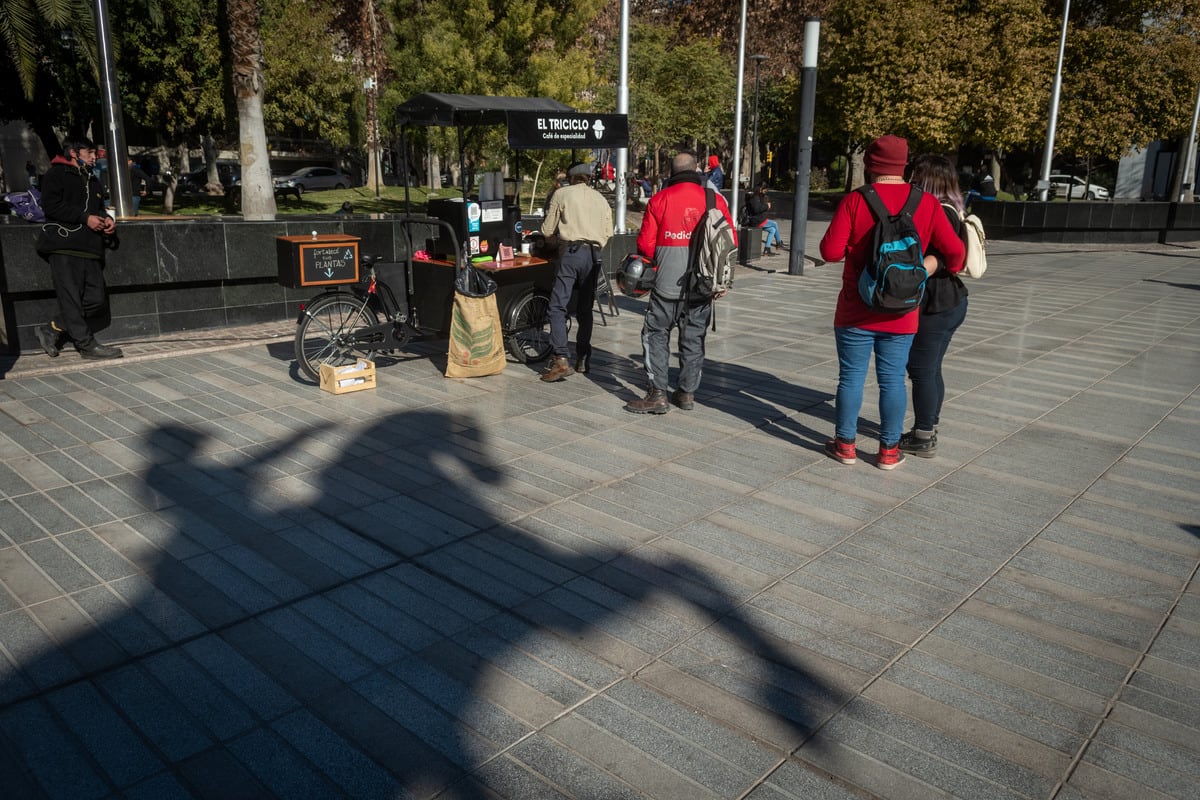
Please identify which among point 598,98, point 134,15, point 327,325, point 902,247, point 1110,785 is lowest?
point 1110,785

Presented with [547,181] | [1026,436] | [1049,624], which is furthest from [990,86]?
[1049,624]

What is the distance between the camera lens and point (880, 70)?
3161 centimetres

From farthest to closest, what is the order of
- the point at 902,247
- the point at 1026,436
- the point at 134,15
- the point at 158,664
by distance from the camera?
1. the point at 134,15
2. the point at 1026,436
3. the point at 902,247
4. the point at 158,664

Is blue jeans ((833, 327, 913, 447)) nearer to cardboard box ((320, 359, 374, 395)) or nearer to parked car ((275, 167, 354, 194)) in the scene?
cardboard box ((320, 359, 374, 395))

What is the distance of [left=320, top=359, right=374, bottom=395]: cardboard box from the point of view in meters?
7.24

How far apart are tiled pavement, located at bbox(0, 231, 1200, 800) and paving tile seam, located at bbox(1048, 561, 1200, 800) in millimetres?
11

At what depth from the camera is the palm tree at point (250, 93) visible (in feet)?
50.3

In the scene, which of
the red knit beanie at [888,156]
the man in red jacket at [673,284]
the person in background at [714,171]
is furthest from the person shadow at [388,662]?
the person in background at [714,171]

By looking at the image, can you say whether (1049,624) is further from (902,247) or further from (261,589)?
(261,589)

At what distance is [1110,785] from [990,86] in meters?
31.5

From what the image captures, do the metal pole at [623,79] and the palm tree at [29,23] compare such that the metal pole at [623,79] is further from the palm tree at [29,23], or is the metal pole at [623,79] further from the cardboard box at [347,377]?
the palm tree at [29,23]

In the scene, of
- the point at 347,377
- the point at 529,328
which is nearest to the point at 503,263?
the point at 529,328

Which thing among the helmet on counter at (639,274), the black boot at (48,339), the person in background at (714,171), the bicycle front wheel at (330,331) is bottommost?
the black boot at (48,339)

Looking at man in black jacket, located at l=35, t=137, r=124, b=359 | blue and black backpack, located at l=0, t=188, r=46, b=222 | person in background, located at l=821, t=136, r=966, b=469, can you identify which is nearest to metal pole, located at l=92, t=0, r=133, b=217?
blue and black backpack, located at l=0, t=188, r=46, b=222
